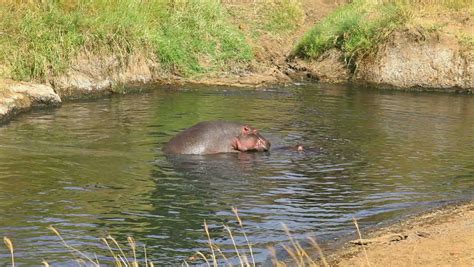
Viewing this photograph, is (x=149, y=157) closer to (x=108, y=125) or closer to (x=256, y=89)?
(x=108, y=125)

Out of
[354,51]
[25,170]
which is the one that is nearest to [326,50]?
[354,51]

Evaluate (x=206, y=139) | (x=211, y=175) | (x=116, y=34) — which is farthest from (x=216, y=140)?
(x=116, y=34)

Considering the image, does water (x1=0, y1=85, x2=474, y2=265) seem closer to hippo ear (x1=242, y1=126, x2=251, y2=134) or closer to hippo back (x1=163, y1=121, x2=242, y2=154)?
hippo back (x1=163, y1=121, x2=242, y2=154)

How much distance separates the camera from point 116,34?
55.8 feet

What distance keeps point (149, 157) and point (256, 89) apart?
24.5ft

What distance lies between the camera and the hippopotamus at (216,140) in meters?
11.3

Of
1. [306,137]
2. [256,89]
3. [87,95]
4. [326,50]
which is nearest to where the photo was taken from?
[306,137]

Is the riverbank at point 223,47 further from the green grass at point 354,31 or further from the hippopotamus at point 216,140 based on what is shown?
the hippopotamus at point 216,140

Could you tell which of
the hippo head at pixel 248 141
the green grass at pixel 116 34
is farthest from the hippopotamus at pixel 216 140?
the green grass at pixel 116 34

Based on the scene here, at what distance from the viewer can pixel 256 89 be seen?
1828cm

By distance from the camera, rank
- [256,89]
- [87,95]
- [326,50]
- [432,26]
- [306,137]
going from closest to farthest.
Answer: [306,137], [87,95], [256,89], [432,26], [326,50]

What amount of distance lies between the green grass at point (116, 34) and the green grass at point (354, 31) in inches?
67.3

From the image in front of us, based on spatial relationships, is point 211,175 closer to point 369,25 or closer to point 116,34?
point 116,34

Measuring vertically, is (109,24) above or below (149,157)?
above
